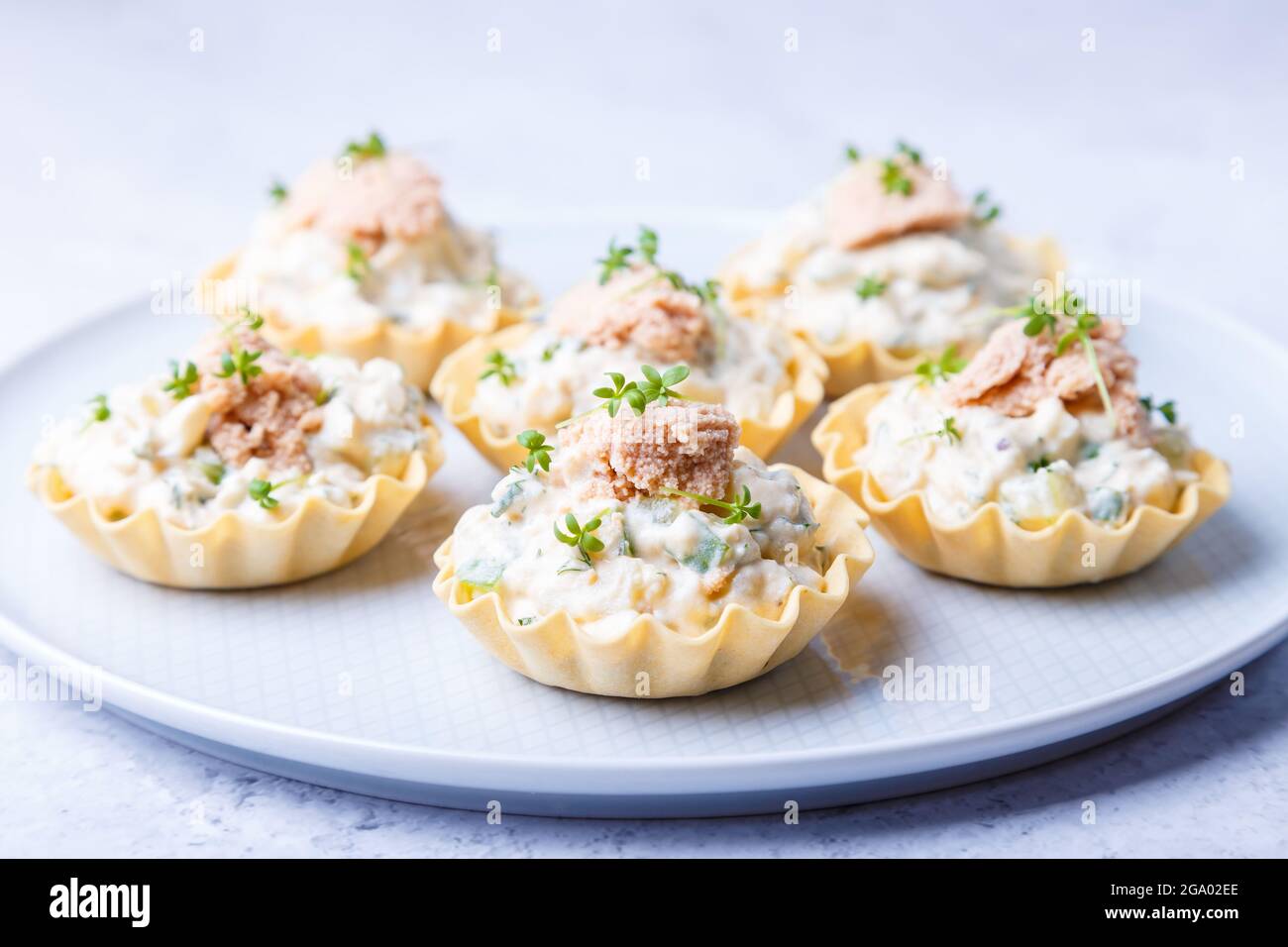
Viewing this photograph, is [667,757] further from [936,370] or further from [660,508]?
[936,370]

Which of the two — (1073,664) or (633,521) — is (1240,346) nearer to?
(1073,664)

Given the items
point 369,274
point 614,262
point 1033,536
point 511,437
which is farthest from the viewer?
point 369,274

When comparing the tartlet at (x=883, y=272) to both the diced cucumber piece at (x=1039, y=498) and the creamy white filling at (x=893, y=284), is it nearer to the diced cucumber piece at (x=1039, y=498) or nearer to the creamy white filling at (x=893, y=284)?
the creamy white filling at (x=893, y=284)

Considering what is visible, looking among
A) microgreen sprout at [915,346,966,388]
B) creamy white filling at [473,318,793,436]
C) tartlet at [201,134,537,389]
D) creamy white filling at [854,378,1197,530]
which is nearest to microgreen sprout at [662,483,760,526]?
creamy white filling at [854,378,1197,530]

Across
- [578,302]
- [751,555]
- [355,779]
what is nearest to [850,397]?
[578,302]

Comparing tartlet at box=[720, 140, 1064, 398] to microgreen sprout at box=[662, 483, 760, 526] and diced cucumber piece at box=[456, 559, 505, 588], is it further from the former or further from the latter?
diced cucumber piece at box=[456, 559, 505, 588]

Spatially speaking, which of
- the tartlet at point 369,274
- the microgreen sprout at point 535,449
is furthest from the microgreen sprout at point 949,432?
the tartlet at point 369,274

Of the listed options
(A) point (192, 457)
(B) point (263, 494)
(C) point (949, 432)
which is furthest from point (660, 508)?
(A) point (192, 457)
